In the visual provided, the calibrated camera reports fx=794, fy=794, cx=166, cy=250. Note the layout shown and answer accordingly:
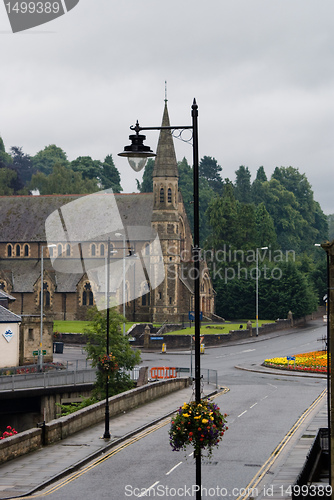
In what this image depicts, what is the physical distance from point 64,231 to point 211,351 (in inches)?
1369

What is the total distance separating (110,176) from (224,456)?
143029 millimetres

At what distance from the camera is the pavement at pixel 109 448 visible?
24438 millimetres

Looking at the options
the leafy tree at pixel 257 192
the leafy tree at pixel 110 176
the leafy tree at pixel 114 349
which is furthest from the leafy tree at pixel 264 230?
the leafy tree at pixel 114 349

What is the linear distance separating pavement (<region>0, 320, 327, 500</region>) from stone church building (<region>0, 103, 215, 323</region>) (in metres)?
55.1

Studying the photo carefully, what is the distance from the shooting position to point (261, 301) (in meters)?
104

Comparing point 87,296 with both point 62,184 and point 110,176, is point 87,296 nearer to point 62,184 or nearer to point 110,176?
point 62,184

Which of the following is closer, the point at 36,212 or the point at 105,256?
the point at 105,256

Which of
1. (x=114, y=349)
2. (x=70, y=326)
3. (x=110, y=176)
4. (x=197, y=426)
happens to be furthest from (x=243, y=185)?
(x=197, y=426)

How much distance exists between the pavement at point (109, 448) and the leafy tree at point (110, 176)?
12782 cm

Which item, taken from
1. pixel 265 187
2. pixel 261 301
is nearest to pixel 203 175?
pixel 265 187

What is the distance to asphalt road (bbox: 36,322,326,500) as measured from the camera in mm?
24119

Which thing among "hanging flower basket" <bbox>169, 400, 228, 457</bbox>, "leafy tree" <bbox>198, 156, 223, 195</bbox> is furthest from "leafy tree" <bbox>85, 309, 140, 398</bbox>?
"leafy tree" <bbox>198, 156, 223, 195</bbox>

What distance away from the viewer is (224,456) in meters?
29.2

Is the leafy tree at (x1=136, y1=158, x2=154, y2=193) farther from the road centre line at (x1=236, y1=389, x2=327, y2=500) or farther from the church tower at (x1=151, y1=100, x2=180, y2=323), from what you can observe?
the road centre line at (x1=236, y1=389, x2=327, y2=500)
